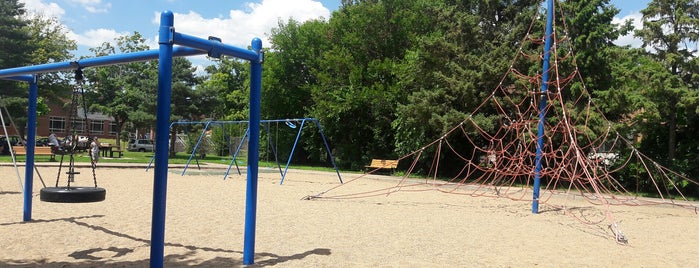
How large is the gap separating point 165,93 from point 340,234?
13.3 ft

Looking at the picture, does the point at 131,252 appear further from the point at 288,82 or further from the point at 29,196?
the point at 288,82

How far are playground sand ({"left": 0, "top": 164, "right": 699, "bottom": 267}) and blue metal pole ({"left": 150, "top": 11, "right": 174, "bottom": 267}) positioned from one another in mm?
1126

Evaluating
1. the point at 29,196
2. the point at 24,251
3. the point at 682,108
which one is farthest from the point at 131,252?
the point at 682,108

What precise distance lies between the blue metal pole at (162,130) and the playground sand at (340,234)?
44.3 inches

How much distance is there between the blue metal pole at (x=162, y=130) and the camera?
4.47 meters

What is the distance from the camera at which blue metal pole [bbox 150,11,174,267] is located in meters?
4.47

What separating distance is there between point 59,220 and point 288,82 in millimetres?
27867

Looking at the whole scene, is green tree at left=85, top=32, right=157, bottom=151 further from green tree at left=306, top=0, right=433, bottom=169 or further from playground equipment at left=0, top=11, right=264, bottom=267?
playground equipment at left=0, top=11, right=264, bottom=267

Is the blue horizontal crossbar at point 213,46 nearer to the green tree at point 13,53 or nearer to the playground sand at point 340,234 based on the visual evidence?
the playground sand at point 340,234

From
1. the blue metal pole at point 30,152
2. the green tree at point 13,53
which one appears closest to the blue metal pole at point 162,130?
the blue metal pole at point 30,152

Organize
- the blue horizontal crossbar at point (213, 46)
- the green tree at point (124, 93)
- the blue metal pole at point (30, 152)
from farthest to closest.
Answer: the green tree at point (124, 93)
the blue metal pole at point (30, 152)
the blue horizontal crossbar at point (213, 46)

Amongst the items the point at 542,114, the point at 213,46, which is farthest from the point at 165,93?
the point at 542,114

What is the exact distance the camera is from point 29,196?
7871 mm

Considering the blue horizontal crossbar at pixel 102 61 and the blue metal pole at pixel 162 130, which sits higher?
the blue horizontal crossbar at pixel 102 61
